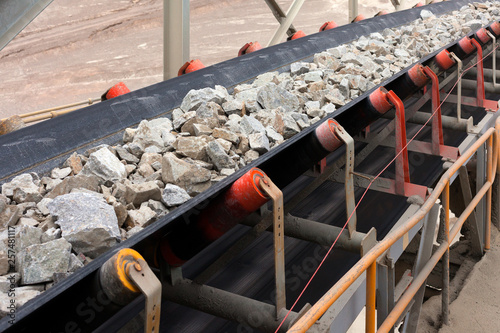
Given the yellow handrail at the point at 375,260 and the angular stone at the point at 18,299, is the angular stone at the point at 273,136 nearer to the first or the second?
the yellow handrail at the point at 375,260

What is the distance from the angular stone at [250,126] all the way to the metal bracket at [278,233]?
2.65 feet

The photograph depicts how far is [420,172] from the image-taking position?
3541mm

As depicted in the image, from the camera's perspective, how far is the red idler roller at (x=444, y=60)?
4.06m

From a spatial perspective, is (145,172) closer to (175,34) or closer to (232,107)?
(232,107)

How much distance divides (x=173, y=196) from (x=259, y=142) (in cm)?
59

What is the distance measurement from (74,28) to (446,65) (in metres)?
14.5

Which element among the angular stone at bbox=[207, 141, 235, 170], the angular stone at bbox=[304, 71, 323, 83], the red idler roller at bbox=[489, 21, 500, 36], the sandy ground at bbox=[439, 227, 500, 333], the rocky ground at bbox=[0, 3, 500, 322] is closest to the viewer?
the rocky ground at bbox=[0, 3, 500, 322]

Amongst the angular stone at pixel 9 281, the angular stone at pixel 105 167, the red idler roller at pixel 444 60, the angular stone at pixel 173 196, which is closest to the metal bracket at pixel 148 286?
the angular stone at pixel 9 281

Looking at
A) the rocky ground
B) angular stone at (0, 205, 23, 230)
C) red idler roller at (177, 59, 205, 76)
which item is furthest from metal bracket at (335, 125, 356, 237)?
red idler roller at (177, 59, 205, 76)

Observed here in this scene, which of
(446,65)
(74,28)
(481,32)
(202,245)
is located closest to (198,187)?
(202,245)

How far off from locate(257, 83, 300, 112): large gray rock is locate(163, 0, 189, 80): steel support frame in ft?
4.20

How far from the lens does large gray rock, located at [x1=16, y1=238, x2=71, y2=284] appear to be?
5.02ft

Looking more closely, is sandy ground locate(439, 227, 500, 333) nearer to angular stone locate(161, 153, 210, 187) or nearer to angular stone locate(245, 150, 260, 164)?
angular stone locate(245, 150, 260, 164)

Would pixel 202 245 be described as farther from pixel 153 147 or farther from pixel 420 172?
pixel 420 172
